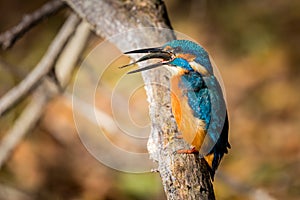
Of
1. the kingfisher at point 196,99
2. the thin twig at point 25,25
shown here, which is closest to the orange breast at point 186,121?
the kingfisher at point 196,99

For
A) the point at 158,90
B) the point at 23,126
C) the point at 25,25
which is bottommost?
the point at 158,90

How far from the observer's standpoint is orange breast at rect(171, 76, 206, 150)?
1.52 meters

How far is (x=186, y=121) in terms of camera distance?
153 cm

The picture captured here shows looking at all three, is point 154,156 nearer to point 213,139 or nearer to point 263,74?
point 213,139

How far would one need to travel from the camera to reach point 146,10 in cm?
179

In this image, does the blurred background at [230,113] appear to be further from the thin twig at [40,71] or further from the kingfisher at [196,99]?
the kingfisher at [196,99]

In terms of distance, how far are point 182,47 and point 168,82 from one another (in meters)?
0.13

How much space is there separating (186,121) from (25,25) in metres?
0.78

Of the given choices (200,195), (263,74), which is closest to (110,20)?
(200,195)

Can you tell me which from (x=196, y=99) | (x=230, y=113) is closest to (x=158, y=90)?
(x=196, y=99)

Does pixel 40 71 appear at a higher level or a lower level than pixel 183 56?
higher

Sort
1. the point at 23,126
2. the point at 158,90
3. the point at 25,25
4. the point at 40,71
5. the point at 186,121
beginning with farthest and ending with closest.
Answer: the point at 23,126
the point at 40,71
the point at 25,25
the point at 158,90
the point at 186,121

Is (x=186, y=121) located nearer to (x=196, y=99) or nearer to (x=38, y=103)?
(x=196, y=99)

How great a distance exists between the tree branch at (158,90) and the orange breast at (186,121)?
0.02 meters
